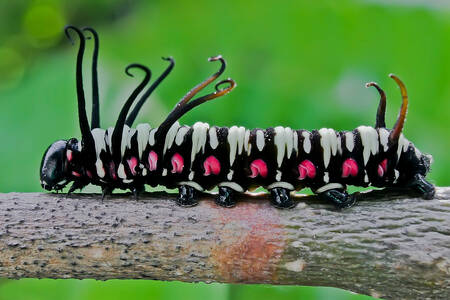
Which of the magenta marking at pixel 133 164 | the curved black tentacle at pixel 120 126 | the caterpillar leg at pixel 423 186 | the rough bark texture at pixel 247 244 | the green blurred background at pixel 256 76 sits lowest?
the rough bark texture at pixel 247 244

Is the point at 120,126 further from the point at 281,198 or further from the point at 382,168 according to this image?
Result: the point at 382,168

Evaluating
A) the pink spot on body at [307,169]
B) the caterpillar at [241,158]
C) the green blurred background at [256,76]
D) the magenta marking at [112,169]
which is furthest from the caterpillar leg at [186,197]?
the green blurred background at [256,76]

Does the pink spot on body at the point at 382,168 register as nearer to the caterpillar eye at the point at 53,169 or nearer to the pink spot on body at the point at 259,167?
the pink spot on body at the point at 259,167

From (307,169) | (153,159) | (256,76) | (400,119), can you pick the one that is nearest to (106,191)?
(153,159)

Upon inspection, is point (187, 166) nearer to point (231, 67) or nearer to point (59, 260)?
point (59, 260)

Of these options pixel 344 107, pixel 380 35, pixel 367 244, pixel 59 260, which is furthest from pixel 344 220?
pixel 380 35

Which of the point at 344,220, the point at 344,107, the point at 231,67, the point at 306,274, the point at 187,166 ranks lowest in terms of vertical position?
the point at 306,274

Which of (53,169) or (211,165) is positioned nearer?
(211,165)
